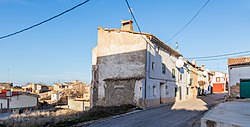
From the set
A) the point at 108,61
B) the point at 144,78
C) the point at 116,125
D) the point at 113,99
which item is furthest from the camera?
the point at 108,61

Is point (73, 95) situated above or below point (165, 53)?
below

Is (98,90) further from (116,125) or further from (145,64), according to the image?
(116,125)

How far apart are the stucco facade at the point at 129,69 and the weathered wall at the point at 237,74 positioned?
22.0 feet

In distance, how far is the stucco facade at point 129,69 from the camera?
67.5ft

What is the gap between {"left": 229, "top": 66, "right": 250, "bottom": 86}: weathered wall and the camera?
72.4 feet

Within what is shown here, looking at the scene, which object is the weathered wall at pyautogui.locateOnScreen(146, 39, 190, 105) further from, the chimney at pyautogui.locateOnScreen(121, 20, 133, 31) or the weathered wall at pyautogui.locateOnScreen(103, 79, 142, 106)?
the chimney at pyautogui.locateOnScreen(121, 20, 133, 31)

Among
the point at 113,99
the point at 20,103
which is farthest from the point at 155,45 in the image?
the point at 20,103

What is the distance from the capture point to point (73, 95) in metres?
52.6

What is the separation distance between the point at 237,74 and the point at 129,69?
35.3 feet

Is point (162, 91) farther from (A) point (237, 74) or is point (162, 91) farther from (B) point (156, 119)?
(B) point (156, 119)

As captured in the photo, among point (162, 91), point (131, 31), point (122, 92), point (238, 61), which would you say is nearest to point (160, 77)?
point (162, 91)

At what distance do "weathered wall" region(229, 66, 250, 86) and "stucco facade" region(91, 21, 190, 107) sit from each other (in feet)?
22.0

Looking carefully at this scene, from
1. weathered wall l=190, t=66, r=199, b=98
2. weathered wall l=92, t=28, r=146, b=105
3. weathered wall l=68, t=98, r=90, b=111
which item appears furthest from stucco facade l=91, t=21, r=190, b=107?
weathered wall l=190, t=66, r=199, b=98

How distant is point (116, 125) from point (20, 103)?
1576 inches
